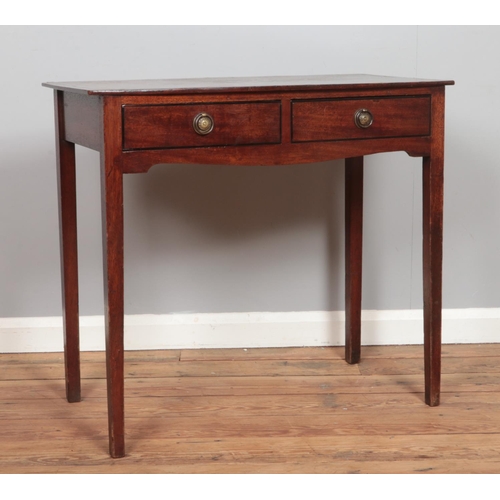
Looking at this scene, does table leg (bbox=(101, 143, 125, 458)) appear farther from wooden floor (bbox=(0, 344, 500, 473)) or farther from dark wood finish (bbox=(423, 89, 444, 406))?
dark wood finish (bbox=(423, 89, 444, 406))

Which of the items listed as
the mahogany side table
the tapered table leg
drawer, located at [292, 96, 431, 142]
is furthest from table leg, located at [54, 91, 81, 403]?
drawer, located at [292, 96, 431, 142]

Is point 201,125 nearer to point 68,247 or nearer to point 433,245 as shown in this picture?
point 68,247

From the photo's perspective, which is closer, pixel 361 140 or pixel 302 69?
pixel 361 140

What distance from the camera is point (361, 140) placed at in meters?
2.25

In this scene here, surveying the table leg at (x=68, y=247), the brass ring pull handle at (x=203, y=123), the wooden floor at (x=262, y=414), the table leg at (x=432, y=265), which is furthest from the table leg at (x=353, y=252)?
the table leg at (x=68, y=247)

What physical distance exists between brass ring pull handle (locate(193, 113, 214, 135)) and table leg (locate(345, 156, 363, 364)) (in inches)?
31.0

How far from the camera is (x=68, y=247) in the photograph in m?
2.48

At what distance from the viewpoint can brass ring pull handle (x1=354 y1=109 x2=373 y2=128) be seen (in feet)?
7.32

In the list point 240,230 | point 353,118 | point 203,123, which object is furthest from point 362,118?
point 240,230

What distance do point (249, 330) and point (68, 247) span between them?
2.68ft
